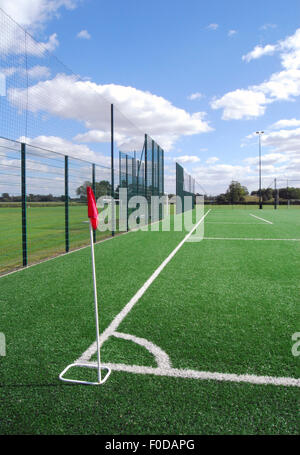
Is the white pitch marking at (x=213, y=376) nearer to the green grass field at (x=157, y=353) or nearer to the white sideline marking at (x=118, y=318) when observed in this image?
the green grass field at (x=157, y=353)

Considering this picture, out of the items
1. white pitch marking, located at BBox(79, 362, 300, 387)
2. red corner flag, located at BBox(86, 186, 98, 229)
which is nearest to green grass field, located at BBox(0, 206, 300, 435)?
white pitch marking, located at BBox(79, 362, 300, 387)

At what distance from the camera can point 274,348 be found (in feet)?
9.66

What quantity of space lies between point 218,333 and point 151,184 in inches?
645

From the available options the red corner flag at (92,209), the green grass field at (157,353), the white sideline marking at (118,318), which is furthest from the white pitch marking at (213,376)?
the red corner flag at (92,209)

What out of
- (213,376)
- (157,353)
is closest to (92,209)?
(157,353)

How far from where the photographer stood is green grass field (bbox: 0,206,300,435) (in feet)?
6.59

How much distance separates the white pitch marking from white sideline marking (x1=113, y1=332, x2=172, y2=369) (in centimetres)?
10

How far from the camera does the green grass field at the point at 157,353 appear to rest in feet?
6.59

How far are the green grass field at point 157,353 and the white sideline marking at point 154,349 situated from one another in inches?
0.4

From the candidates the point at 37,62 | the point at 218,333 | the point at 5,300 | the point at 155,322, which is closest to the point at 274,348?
the point at 218,333

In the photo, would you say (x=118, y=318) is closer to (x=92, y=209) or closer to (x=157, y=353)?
(x=157, y=353)
